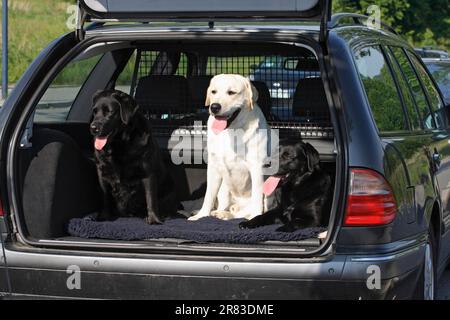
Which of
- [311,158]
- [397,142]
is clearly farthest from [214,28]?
[397,142]

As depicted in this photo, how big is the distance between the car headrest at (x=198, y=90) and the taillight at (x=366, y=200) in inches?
89.2

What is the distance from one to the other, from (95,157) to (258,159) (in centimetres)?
105

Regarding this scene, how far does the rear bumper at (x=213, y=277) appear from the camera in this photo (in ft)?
14.7

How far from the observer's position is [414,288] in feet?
15.9

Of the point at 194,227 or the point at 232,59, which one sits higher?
the point at 232,59

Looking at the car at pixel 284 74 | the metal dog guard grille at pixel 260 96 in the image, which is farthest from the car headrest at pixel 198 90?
the car at pixel 284 74

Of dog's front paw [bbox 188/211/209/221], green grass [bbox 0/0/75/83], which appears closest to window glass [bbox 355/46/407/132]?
dog's front paw [bbox 188/211/209/221]

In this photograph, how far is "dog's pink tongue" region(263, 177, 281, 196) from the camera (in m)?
5.58

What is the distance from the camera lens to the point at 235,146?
20.0ft

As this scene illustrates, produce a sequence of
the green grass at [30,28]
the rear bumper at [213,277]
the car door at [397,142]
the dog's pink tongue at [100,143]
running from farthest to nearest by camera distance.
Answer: the green grass at [30,28] → the dog's pink tongue at [100,143] → the car door at [397,142] → the rear bumper at [213,277]

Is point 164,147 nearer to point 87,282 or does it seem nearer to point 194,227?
point 194,227

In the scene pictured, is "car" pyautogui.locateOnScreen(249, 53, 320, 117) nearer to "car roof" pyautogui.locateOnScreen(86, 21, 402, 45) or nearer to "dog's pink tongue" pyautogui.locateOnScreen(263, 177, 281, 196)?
"car roof" pyautogui.locateOnScreen(86, 21, 402, 45)

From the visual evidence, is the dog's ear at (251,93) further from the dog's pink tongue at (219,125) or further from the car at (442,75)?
the car at (442,75)
